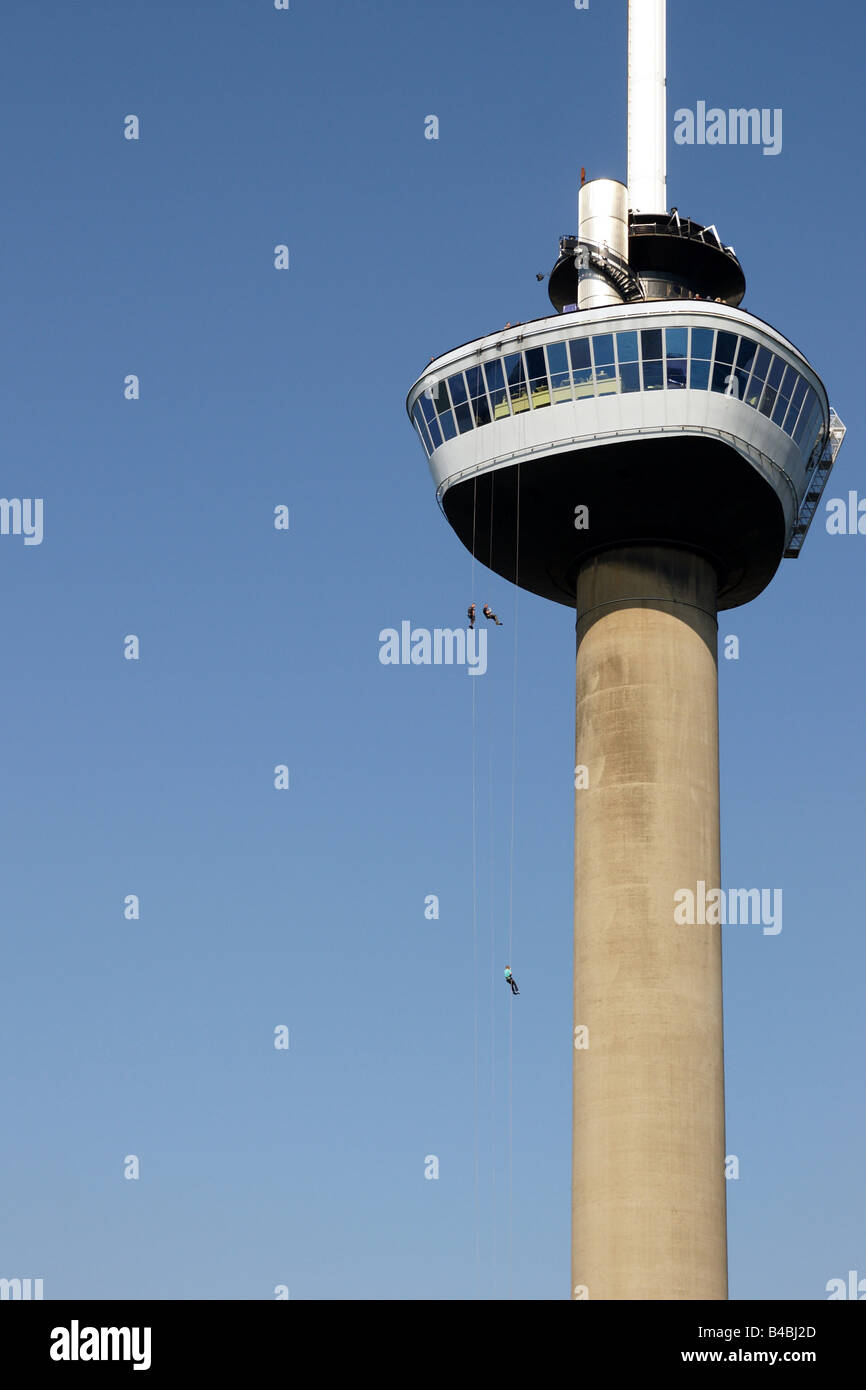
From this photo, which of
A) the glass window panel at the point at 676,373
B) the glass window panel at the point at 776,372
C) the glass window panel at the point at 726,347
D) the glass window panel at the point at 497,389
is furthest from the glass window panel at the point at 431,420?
the glass window panel at the point at 776,372

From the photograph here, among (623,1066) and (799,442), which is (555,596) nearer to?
(799,442)

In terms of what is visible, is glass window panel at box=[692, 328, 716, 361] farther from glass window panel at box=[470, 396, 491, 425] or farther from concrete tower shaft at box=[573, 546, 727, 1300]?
glass window panel at box=[470, 396, 491, 425]

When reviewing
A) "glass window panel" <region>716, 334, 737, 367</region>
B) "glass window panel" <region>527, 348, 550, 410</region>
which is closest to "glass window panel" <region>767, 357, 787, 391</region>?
"glass window panel" <region>716, 334, 737, 367</region>

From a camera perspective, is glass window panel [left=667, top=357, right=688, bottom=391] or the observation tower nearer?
the observation tower

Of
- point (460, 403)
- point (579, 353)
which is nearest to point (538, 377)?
point (579, 353)

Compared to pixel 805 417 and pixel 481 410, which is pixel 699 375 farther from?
pixel 481 410
